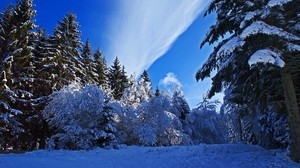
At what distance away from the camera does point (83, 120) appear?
2305 centimetres

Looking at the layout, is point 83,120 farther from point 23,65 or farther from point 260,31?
point 260,31

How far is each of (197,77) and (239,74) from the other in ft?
6.68

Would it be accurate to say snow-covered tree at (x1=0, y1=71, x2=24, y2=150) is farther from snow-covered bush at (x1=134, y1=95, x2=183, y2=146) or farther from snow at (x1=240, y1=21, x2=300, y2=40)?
snow at (x1=240, y1=21, x2=300, y2=40)

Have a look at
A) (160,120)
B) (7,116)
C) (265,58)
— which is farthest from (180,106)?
(265,58)

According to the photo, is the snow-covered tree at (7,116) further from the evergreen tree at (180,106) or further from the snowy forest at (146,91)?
the evergreen tree at (180,106)

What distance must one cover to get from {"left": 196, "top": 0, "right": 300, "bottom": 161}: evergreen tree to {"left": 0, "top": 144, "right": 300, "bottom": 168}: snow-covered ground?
5.84 feet

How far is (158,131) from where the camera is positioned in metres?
30.2

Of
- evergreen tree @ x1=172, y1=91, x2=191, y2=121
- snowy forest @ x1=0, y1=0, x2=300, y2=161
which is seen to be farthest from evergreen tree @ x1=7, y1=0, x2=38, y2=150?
evergreen tree @ x1=172, y1=91, x2=191, y2=121

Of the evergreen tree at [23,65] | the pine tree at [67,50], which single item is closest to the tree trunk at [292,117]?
the evergreen tree at [23,65]

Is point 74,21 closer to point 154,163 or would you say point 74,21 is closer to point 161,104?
point 161,104

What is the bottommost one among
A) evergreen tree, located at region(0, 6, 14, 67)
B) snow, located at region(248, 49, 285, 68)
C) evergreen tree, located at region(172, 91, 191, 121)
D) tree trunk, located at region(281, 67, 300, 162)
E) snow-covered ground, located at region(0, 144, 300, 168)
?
snow-covered ground, located at region(0, 144, 300, 168)

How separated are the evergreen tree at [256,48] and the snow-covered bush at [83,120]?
991 cm

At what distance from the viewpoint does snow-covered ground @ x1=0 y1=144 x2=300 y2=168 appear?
12.5 metres

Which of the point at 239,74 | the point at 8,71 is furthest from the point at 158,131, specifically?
the point at 239,74
